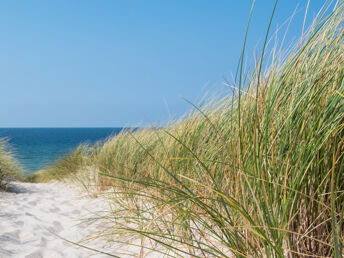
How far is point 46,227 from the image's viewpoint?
8.98ft

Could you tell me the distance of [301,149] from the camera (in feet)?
3.56

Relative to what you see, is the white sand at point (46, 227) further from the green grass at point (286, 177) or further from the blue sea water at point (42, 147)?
the blue sea water at point (42, 147)

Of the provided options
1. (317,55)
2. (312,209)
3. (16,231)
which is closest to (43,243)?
(16,231)

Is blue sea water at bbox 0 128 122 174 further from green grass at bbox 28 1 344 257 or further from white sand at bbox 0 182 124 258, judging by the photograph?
green grass at bbox 28 1 344 257

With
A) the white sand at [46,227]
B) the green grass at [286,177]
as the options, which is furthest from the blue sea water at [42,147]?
the green grass at [286,177]

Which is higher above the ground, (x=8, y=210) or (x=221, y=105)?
(x=221, y=105)

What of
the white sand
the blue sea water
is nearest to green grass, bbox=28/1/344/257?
the white sand

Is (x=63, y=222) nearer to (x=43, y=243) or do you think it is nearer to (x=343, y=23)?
(x=43, y=243)

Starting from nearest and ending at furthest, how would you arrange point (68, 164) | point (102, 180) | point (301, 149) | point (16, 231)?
point (301, 149) < point (16, 231) < point (102, 180) < point (68, 164)

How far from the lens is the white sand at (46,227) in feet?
6.88

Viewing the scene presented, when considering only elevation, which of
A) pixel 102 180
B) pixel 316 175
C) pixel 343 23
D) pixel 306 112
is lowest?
pixel 102 180

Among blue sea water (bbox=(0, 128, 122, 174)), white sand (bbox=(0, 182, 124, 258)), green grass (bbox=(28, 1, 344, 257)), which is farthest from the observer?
blue sea water (bbox=(0, 128, 122, 174))

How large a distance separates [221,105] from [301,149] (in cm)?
165

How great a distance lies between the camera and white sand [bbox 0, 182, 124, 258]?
210 cm
